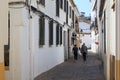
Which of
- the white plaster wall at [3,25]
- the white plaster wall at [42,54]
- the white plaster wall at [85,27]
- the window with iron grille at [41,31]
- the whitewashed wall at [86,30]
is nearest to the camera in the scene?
the white plaster wall at [3,25]

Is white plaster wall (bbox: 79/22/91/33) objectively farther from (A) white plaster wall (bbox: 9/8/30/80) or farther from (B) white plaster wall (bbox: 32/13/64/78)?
(A) white plaster wall (bbox: 9/8/30/80)

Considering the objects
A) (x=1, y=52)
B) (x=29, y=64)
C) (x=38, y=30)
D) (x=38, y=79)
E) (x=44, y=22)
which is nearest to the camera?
(x=1, y=52)

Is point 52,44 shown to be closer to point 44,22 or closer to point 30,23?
point 44,22

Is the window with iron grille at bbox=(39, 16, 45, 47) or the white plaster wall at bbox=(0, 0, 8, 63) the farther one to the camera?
the window with iron grille at bbox=(39, 16, 45, 47)

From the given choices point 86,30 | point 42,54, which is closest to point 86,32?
point 86,30

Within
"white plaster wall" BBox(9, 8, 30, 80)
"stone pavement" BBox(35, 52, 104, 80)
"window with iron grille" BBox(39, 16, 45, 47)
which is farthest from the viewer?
"window with iron grille" BBox(39, 16, 45, 47)

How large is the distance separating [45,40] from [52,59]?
345 centimetres

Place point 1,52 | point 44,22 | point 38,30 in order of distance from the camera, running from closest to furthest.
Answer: point 1,52, point 38,30, point 44,22

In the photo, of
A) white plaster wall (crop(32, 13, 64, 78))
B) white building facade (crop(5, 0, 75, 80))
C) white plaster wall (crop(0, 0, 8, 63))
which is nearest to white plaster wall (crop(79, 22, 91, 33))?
white plaster wall (crop(32, 13, 64, 78))

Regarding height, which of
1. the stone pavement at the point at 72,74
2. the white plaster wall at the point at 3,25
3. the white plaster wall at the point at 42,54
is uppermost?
the white plaster wall at the point at 3,25

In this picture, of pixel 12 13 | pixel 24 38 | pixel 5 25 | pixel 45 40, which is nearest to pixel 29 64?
pixel 24 38

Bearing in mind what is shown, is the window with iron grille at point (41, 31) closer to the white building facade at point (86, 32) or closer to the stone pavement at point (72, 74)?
the stone pavement at point (72, 74)

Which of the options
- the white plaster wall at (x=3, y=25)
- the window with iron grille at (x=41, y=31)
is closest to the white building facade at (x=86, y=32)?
the window with iron grille at (x=41, y=31)

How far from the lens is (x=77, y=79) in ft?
63.7
